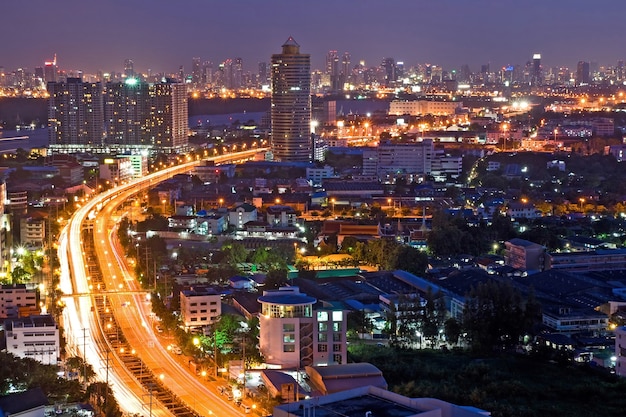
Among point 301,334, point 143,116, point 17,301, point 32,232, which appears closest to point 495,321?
point 301,334

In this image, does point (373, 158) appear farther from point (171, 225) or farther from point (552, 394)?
point (552, 394)

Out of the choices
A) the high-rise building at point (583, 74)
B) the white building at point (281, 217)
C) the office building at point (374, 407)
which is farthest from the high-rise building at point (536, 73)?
the office building at point (374, 407)

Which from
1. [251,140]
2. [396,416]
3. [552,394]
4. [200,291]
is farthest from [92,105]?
[396,416]

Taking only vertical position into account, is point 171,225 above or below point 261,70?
below

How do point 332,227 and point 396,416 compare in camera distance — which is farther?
point 332,227

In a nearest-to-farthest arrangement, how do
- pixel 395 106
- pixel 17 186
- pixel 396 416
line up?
pixel 396 416 → pixel 17 186 → pixel 395 106

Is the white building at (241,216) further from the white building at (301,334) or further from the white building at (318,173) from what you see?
the white building at (301,334)

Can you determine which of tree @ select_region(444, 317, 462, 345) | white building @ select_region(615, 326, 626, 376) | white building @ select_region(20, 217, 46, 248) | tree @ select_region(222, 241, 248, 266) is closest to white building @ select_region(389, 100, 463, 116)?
white building @ select_region(20, 217, 46, 248)

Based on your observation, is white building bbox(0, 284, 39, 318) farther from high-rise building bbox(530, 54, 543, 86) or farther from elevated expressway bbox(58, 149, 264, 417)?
high-rise building bbox(530, 54, 543, 86)
